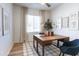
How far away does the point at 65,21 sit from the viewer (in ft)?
14.8

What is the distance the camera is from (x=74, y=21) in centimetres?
383

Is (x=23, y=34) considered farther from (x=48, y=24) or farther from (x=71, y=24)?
(x=71, y=24)

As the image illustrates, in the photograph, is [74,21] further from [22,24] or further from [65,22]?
[22,24]

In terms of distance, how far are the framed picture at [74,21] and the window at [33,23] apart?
2818 millimetres

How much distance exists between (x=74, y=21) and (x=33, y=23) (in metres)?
3.15

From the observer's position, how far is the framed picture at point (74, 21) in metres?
3.71

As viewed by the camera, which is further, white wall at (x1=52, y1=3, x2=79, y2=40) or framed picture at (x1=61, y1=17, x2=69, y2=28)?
framed picture at (x1=61, y1=17, x2=69, y2=28)

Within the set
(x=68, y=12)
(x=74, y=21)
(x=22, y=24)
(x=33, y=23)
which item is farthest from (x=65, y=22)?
(x=22, y=24)

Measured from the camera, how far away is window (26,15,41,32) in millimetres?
6484

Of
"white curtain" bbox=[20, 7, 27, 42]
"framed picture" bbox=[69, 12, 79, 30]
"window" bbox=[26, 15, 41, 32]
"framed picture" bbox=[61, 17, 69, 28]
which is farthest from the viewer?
"window" bbox=[26, 15, 41, 32]

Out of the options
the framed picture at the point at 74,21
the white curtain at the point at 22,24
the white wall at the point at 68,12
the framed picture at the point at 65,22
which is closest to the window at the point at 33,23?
the white curtain at the point at 22,24

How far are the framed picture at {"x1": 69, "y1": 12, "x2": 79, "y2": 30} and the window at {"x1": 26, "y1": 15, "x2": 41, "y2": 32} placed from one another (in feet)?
9.24

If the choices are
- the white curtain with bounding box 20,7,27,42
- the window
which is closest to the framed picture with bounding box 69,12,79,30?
the window

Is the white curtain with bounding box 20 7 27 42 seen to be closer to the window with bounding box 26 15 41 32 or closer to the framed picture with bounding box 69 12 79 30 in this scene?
the window with bounding box 26 15 41 32
